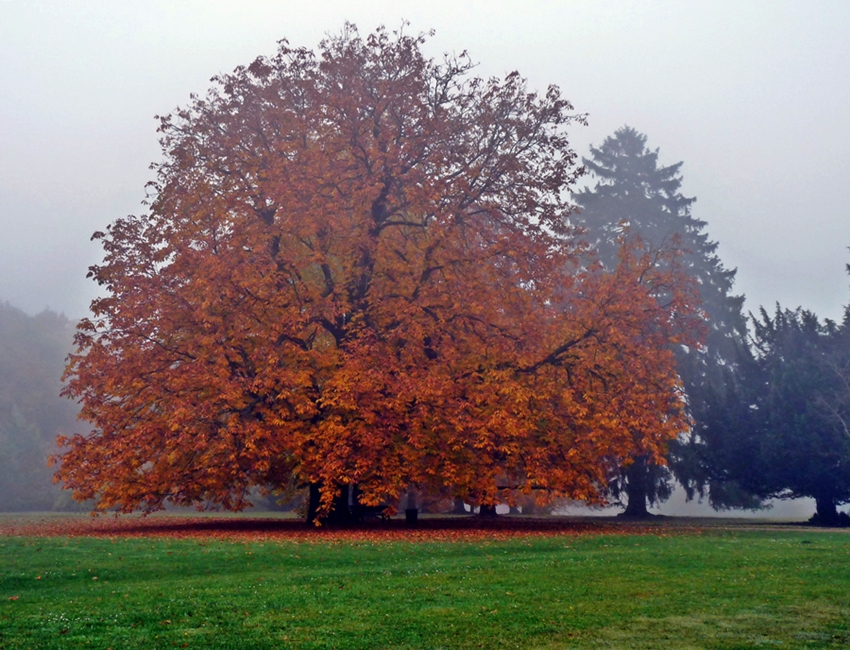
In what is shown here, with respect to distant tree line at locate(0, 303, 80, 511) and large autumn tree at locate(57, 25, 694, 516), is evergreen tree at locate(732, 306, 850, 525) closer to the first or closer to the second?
large autumn tree at locate(57, 25, 694, 516)

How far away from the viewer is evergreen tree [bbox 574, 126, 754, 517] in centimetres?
3872

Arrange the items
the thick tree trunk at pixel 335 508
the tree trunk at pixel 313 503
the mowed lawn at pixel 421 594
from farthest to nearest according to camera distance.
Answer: the tree trunk at pixel 313 503 → the thick tree trunk at pixel 335 508 → the mowed lawn at pixel 421 594

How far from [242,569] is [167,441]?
881 cm

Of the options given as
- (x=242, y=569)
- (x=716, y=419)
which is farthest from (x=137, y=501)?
(x=716, y=419)

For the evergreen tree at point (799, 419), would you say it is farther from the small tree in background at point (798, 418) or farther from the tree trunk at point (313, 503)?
the tree trunk at point (313, 503)

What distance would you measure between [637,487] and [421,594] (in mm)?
29445

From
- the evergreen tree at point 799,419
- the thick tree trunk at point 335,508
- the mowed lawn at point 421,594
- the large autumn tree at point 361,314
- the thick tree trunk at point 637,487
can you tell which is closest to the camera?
the mowed lawn at point 421,594

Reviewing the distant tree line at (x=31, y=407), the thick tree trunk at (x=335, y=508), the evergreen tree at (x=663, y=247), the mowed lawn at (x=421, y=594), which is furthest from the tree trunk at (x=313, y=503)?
the distant tree line at (x=31, y=407)

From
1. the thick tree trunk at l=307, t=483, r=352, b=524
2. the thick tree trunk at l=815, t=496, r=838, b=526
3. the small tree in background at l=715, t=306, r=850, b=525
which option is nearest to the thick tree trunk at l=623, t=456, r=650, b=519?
the small tree in background at l=715, t=306, r=850, b=525

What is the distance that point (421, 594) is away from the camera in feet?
37.3

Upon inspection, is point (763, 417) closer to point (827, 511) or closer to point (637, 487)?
point (827, 511)

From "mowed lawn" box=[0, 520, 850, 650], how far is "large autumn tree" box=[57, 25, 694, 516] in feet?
14.3

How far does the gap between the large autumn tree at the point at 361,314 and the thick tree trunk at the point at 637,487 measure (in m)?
12.4

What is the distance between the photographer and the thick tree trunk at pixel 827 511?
31.7m
